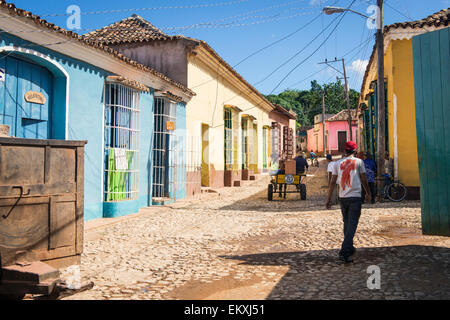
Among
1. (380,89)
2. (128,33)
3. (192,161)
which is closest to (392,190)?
(380,89)

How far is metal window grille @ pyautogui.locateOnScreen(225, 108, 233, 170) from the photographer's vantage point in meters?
17.9

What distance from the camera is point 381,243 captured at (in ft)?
19.4

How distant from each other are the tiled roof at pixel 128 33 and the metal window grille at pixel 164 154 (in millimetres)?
2945

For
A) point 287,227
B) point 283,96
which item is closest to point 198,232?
point 287,227

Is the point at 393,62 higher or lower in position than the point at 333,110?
lower

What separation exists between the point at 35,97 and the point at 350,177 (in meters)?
5.81

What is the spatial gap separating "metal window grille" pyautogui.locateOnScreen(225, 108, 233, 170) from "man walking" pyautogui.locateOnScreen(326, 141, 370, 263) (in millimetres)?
12579

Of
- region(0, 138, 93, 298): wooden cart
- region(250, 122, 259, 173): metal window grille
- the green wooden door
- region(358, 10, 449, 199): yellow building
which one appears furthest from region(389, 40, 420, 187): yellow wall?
region(250, 122, 259, 173): metal window grille

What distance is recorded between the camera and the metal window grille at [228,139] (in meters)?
17.9

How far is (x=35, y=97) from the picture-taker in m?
7.25

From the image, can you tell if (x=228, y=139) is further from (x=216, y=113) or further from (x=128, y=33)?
(x=128, y=33)

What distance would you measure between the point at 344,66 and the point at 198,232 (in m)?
23.9

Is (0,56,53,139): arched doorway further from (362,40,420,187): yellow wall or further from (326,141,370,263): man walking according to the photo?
(362,40,420,187): yellow wall
